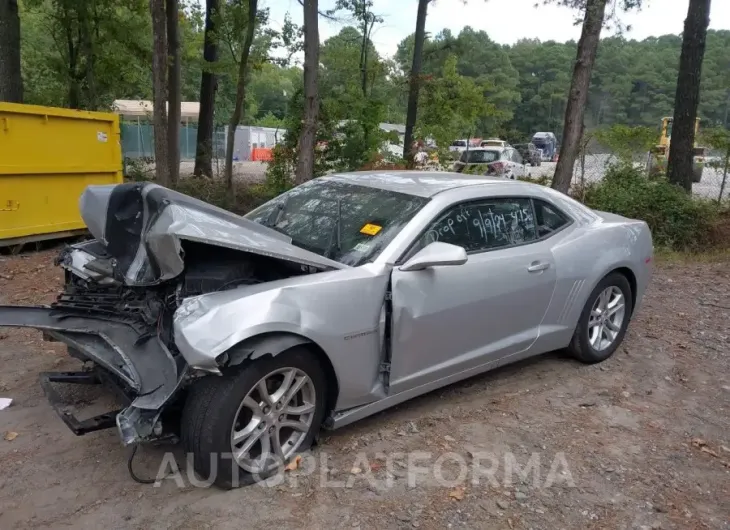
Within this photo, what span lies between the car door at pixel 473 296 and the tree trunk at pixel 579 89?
6.38m

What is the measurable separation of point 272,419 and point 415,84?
12552mm

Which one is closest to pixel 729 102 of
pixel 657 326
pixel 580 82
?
pixel 580 82

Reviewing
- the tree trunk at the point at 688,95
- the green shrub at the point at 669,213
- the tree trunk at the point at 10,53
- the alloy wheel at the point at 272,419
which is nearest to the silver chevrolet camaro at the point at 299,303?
the alloy wheel at the point at 272,419

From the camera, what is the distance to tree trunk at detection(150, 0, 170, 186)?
7.58 metres

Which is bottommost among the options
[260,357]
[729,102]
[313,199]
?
[260,357]

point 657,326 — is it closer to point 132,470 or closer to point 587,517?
point 587,517

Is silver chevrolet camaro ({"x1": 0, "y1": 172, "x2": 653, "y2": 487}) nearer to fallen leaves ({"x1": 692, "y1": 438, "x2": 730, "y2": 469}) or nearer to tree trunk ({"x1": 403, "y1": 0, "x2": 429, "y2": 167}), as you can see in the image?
fallen leaves ({"x1": 692, "y1": 438, "x2": 730, "y2": 469})

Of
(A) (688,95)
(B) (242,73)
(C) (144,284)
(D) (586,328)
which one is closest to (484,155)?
(A) (688,95)

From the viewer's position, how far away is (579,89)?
9.54 meters

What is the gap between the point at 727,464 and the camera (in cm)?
325

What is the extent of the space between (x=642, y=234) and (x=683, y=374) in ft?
3.76

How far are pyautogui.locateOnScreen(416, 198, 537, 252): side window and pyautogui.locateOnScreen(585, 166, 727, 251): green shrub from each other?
22.5 feet

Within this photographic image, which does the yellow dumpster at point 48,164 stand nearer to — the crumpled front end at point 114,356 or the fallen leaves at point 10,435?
the crumpled front end at point 114,356

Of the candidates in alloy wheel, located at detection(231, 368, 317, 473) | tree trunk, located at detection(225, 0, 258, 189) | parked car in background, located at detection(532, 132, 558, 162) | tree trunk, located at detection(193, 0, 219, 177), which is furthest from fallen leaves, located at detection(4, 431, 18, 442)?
parked car in background, located at detection(532, 132, 558, 162)
